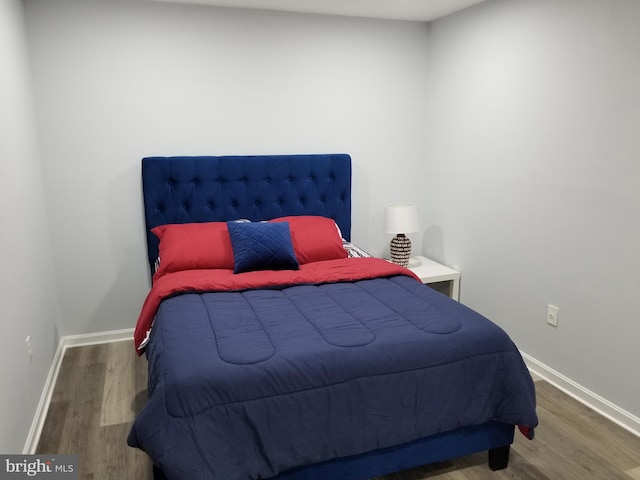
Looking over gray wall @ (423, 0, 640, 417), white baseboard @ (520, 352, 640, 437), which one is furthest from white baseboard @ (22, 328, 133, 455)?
white baseboard @ (520, 352, 640, 437)

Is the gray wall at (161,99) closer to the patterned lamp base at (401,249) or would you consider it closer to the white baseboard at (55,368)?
the white baseboard at (55,368)

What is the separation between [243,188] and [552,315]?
6.96 feet

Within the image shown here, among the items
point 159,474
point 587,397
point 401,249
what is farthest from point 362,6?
point 159,474

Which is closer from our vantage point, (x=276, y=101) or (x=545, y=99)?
(x=545, y=99)

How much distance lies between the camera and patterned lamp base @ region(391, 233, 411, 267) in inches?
146

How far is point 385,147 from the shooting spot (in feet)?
12.9

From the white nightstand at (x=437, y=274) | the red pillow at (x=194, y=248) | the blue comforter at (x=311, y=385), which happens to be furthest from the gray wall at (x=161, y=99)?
the blue comforter at (x=311, y=385)

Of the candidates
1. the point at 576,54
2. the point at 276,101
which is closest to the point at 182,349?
the point at 276,101

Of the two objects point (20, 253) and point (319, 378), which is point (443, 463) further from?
point (20, 253)

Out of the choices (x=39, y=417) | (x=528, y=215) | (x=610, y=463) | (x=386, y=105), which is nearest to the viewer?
(x=610, y=463)

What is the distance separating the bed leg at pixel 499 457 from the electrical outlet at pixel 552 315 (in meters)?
0.99

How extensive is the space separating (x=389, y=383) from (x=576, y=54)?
197cm

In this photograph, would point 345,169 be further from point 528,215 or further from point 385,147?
point 528,215

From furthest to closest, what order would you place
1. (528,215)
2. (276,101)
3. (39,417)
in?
1. (276,101)
2. (528,215)
3. (39,417)
